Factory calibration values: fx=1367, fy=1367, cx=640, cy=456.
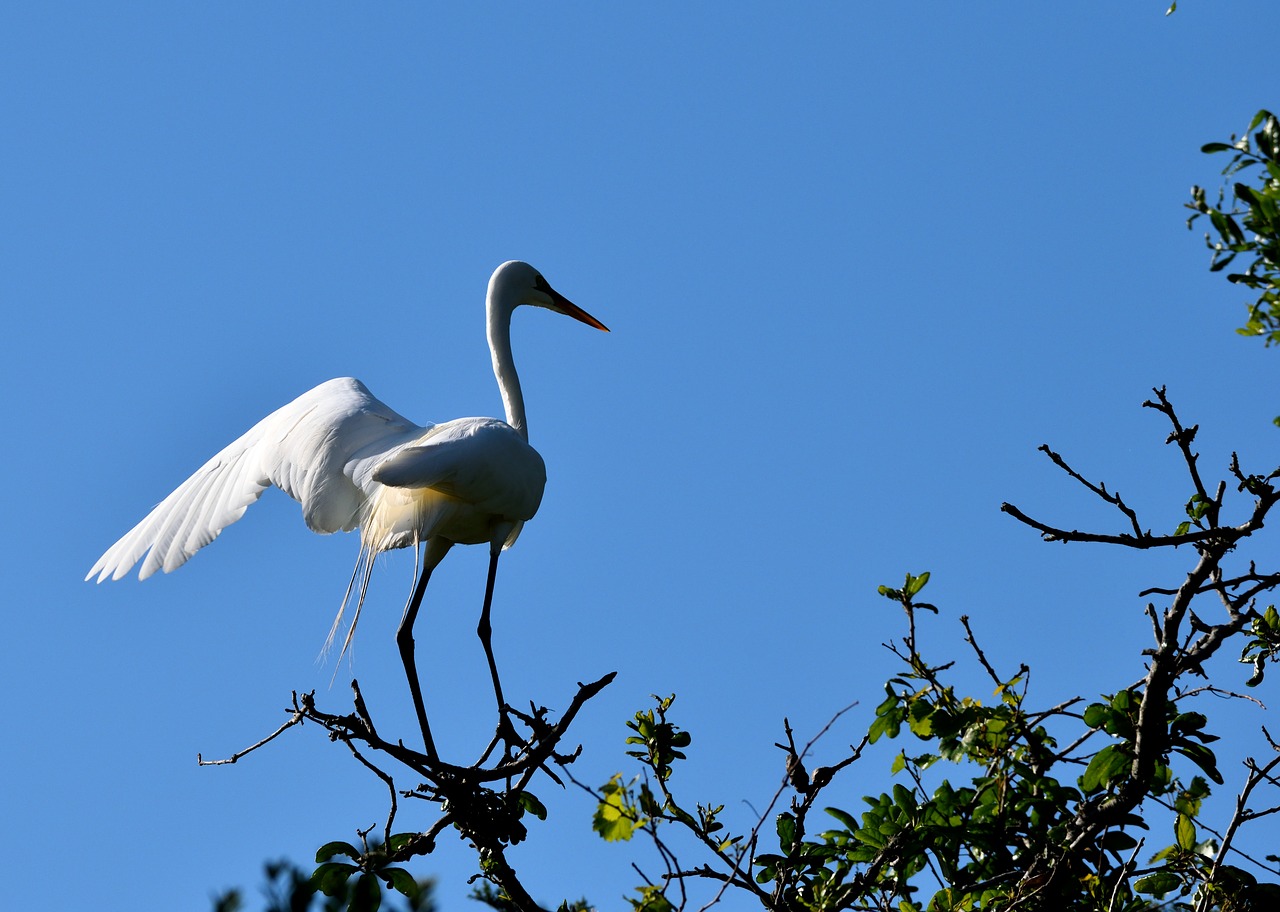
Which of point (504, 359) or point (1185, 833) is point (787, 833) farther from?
point (504, 359)

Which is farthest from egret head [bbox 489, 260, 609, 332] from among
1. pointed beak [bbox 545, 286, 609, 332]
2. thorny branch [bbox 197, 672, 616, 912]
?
thorny branch [bbox 197, 672, 616, 912]

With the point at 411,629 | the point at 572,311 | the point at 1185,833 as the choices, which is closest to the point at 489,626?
the point at 411,629

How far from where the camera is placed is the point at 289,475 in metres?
5.91

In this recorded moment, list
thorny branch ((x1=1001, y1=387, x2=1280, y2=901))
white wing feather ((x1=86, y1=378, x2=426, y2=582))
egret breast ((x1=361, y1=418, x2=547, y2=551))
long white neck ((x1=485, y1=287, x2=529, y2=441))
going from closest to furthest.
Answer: thorny branch ((x1=1001, y1=387, x2=1280, y2=901)) → egret breast ((x1=361, y1=418, x2=547, y2=551)) → white wing feather ((x1=86, y1=378, x2=426, y2=582)) → long white neck ((x1=485, y1=287, x2=529, y2=441))

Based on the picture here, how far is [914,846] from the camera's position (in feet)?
11.6

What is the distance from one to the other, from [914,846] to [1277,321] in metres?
1.57

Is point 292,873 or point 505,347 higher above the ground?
point 505,347

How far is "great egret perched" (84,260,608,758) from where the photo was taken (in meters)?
5.68

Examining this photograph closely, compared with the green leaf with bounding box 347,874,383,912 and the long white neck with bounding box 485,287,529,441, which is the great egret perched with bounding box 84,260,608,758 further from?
the green leaf with bounding box 347,874,383,912

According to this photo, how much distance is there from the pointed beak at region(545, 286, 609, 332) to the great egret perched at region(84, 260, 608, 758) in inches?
67.7

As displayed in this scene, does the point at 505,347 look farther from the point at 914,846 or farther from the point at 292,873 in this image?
the point at 914,846

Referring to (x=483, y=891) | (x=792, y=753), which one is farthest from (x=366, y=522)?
(x=792, y=753)

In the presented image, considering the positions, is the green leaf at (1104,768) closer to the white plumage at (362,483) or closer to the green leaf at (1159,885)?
the green leaf at (1159,885)

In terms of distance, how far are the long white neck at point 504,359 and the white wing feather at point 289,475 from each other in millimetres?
898
